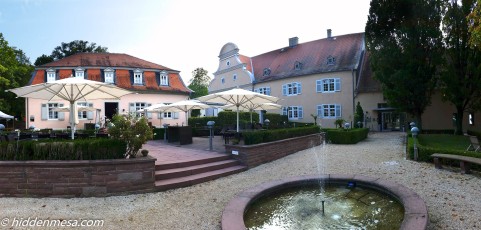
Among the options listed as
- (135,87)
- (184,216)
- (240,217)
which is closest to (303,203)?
(240,217)

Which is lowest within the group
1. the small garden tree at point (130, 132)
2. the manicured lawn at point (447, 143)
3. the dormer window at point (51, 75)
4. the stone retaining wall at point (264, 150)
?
the manicured lawn at point (447, 143)

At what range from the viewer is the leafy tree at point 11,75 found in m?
23.6

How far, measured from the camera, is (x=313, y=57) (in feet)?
108

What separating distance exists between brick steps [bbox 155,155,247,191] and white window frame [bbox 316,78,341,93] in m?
22.8

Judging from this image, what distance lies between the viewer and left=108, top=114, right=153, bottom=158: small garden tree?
7.15 m

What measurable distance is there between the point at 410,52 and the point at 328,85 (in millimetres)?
11100

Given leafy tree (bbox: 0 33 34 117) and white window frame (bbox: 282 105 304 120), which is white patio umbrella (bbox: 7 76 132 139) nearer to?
leafy tree (bbox: 0 33 34 117)

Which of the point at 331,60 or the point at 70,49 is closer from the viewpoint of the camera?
the point at 331,60

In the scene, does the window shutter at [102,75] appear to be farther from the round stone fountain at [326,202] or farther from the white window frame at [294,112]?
the round stone fountain at [326,202]

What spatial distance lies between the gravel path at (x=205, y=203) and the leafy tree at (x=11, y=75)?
2237 cm

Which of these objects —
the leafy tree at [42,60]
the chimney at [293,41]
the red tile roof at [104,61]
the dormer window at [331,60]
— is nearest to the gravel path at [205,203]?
the red tile roof at [104,61]

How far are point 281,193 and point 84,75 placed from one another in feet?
80.4

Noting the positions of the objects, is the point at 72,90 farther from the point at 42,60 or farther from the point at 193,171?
the point at 42,60

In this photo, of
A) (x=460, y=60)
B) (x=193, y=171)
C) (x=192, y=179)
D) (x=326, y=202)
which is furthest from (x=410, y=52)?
(x=192, y=179)
